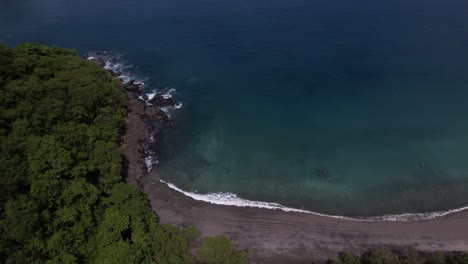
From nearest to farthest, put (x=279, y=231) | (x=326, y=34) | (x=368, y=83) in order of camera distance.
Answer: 1. (x=279, y=231)
2. (x=368, y=83)
3. (x=326, y=34)

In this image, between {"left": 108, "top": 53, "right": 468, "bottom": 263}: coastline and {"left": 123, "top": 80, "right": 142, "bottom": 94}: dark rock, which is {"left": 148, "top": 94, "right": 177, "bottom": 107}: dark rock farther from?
{"left": 108, "top": 53, "right": 468, "bottom": 263}: coastline

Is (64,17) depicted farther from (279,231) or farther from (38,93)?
(279,231)

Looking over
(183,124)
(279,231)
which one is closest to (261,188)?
(279,231)

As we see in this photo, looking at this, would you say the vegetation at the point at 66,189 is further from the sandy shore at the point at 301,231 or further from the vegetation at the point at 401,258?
the vegetation at the point at 401,258

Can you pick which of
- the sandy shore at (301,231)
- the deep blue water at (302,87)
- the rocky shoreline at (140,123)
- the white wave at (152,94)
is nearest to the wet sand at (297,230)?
the sandy shore at (301,231)

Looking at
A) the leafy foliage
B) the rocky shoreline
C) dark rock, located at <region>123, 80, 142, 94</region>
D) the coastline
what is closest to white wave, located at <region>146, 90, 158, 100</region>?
the rocky shoreline
